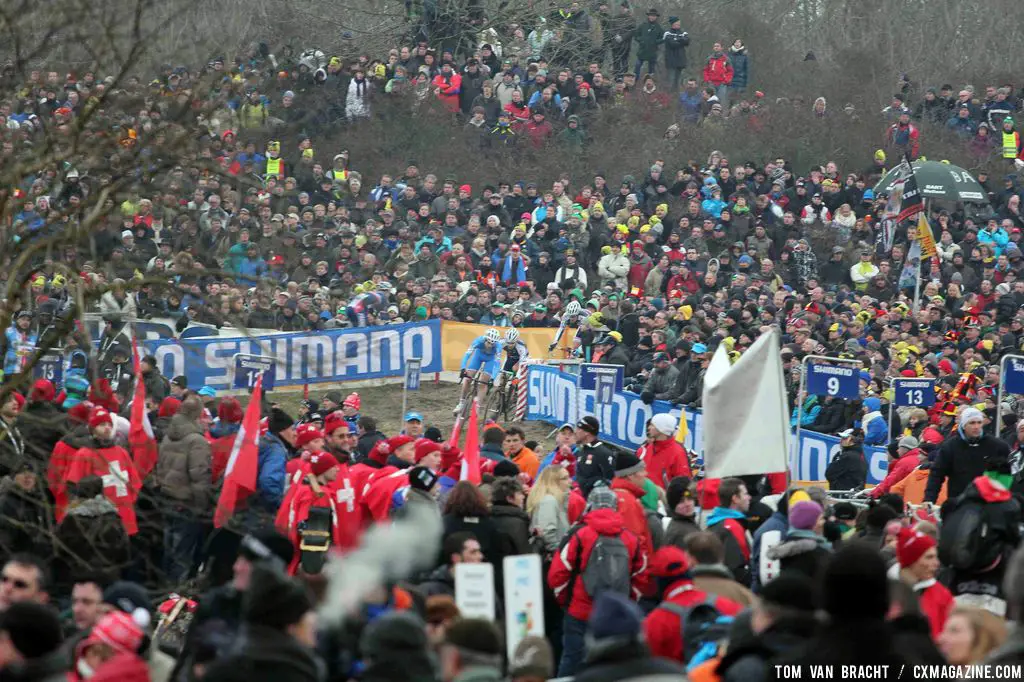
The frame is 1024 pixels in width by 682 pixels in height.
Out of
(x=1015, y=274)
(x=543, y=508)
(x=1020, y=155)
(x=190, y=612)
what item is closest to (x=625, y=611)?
(x=543, y=508)

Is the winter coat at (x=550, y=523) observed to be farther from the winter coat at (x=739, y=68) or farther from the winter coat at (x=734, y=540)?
the winter coat at (x=739, y=68)

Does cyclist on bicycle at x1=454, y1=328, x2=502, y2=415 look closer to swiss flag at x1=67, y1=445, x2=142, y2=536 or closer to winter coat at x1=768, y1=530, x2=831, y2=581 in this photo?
swiss flag at x1=67, y1=445, x2=142, y2=536

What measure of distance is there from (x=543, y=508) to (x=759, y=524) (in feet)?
4.86

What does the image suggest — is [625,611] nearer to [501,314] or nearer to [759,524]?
[759,524]

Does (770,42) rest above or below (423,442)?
above

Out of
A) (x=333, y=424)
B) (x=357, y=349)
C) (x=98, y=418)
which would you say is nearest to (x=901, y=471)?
(x=333, y=424)

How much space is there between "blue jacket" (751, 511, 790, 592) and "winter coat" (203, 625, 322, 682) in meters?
5.24

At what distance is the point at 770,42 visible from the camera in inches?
1864

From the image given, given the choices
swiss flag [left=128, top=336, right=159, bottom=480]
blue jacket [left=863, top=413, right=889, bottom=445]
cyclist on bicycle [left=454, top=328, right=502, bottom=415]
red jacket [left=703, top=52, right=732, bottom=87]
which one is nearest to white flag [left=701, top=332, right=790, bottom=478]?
swiss flag [left=128, top=336, right=159, bottom=480]

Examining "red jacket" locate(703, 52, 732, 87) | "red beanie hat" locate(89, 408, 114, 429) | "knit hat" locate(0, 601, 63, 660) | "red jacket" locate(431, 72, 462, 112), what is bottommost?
"knit hat" locate(0, 601, 63, 660)

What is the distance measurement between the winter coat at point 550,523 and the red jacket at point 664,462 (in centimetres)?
320

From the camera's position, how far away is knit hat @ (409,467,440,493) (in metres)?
11.9

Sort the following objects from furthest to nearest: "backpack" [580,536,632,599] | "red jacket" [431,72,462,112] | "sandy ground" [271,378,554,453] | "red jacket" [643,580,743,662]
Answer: "red jacket" [431,72,462,112]
"sandy ground" [271,378,554,453]
"backpack" [580,536,632,599]
"red jacket" [643,580,743,662]

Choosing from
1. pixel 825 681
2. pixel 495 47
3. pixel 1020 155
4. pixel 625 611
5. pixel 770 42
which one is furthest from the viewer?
pixel 770 42
